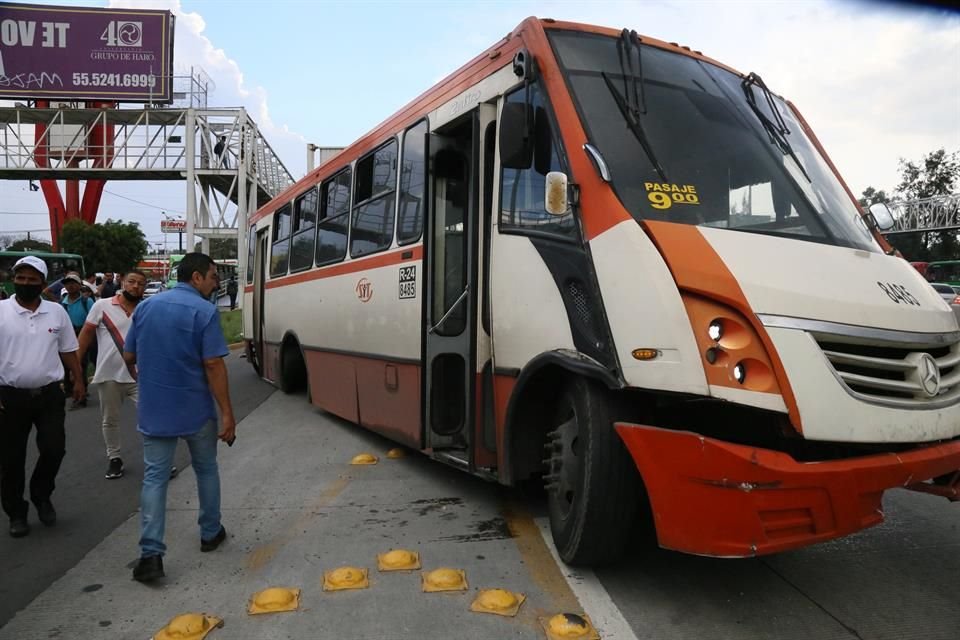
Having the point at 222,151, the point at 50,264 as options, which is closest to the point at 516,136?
the point at 222,151

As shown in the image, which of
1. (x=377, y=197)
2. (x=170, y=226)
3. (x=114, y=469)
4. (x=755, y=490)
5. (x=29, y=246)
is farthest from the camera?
(x=170, y=226)

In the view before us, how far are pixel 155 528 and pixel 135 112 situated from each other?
114 ft

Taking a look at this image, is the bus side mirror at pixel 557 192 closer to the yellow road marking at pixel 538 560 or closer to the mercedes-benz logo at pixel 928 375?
the mercedes-benz logo at pixel 928 375

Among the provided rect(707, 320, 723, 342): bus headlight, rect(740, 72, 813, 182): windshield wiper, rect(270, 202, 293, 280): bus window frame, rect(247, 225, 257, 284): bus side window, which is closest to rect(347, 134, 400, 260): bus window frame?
rect(270, 202, 293, 280): bus window frame

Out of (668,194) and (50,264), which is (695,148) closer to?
(668,194)

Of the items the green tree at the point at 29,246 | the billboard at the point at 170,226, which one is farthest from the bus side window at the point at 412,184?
the billboard at the point at 170,226

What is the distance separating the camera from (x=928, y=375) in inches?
120

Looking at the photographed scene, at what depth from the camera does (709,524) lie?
9.47ft

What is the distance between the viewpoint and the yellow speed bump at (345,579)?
364cm

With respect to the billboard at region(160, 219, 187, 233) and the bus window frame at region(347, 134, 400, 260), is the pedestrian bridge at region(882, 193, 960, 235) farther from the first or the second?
the billboard at region(160, 219, 187, 233)

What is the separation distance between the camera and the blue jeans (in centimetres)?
383

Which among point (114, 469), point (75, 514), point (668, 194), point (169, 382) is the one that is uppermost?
point (668, 194)

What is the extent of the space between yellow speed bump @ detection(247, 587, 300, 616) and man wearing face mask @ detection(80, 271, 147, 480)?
118 inches

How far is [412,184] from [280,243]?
15.6 ft
